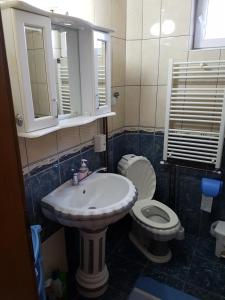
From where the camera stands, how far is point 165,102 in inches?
82.6

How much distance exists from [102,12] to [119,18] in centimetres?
27

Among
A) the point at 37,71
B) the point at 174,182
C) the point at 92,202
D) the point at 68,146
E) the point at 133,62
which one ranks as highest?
the point at 133,62

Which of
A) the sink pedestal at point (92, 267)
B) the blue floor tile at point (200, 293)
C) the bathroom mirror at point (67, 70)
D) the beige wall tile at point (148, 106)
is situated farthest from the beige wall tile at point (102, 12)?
the blue floor tile at point (200, 293)

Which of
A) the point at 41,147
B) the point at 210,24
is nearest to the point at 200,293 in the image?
Answer: the point at 41,147

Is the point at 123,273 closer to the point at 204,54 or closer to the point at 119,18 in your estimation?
the point at 204,54

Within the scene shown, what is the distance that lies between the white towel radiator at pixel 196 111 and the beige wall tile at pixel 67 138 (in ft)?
2.79

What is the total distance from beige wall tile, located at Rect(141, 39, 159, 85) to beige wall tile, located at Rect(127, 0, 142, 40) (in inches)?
4.0

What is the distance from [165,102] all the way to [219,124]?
49cm

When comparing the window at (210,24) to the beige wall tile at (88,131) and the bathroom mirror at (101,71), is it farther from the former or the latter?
the beige wall tile at (88,131)

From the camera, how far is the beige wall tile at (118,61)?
1967mm

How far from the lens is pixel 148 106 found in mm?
2180

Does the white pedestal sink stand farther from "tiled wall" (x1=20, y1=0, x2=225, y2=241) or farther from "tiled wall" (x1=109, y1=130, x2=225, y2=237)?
"tiled wall" (x1=109, y1=130, x2=225, y2=237)

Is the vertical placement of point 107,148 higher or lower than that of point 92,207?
higher

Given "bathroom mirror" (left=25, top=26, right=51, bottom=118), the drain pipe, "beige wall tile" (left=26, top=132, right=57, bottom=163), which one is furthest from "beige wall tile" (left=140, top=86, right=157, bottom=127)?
"bathroom mirror" (left=25, top=26, right=51, bottom=118)
